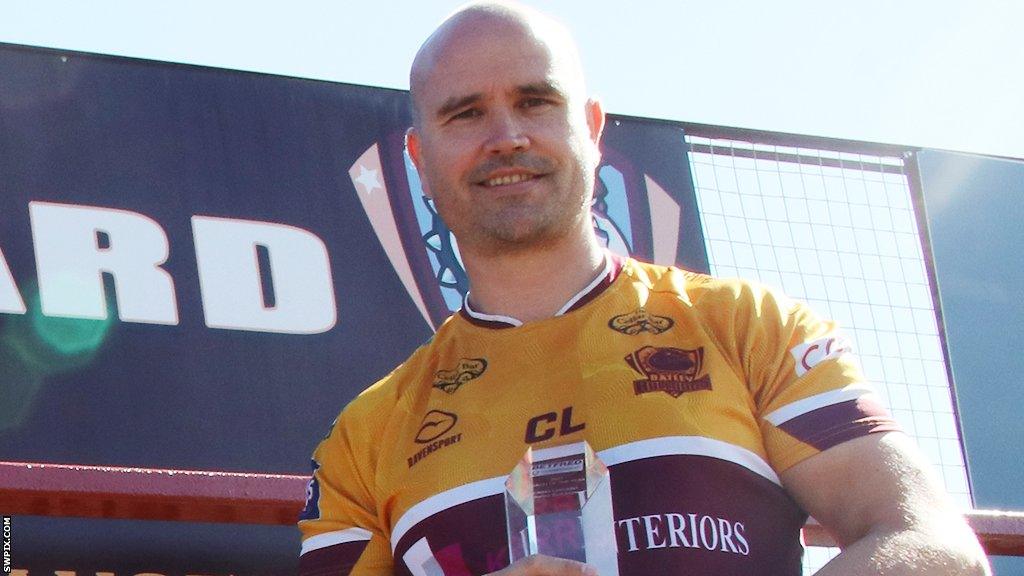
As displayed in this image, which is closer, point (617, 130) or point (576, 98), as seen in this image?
point (576, 98)

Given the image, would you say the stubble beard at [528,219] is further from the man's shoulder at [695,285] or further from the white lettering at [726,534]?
the white lettering at [726,534]

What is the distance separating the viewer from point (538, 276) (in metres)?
2.22

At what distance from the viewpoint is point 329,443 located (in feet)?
7.40

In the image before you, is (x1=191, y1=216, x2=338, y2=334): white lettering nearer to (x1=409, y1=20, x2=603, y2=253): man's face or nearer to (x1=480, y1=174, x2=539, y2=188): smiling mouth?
(x1=409, y1=20, x2=603, y2=253): man's face

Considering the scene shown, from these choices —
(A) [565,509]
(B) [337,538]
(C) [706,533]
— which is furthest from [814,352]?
(B) [337,538]

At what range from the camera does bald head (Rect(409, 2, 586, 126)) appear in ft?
7.38

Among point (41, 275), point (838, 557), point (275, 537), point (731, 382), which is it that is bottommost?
point (838, 557)

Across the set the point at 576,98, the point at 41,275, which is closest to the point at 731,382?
the point at 576,98

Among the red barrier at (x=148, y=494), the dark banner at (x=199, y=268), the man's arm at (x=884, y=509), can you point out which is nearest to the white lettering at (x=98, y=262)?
the dark banner at (x=199, y=268)

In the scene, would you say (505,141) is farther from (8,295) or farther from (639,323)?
(8,295)

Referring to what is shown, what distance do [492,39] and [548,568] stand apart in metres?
0.96

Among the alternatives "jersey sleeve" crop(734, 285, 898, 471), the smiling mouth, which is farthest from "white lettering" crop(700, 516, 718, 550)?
the smiling mouth

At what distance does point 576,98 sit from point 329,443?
68 cm

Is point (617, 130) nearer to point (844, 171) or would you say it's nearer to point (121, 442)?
point (844, 171)
